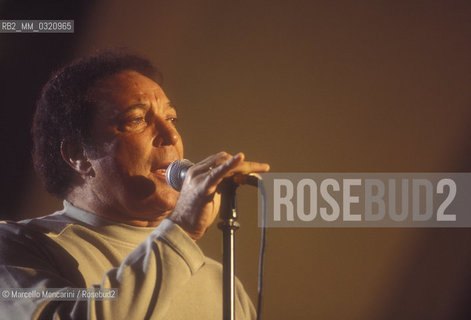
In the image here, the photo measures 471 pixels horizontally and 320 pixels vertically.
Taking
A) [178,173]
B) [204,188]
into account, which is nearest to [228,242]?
[204,188]

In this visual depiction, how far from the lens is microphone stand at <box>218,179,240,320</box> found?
131 centimetres

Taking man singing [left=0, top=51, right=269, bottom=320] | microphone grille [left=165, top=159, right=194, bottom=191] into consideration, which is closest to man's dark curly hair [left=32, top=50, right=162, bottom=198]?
man singing [left=0, top=51, right=269, bottom=320]

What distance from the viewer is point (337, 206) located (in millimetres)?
2016

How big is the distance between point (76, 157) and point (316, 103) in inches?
37.1

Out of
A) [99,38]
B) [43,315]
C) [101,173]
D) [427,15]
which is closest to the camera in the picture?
[43,315]

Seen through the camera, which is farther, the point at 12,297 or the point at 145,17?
the point at 145,17

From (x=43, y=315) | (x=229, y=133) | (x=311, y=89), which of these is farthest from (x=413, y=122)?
(x=43, y=315)

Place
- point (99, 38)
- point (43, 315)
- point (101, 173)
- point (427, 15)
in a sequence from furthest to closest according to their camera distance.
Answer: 1. point (427, 15)
2. point (99, 38)
3. point (101, 173)
4. point (43, 315)

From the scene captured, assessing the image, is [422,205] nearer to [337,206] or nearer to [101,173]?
[337,206]

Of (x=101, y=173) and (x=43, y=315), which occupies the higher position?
(x=101, y=173)

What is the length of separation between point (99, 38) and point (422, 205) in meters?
1.39

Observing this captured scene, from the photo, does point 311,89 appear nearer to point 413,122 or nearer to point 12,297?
point 413,122

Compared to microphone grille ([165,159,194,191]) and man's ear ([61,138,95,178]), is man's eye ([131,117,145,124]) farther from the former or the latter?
microphone grille ([165,159,194,191])

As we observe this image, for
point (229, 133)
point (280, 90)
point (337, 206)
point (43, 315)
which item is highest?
point (280, 90)
